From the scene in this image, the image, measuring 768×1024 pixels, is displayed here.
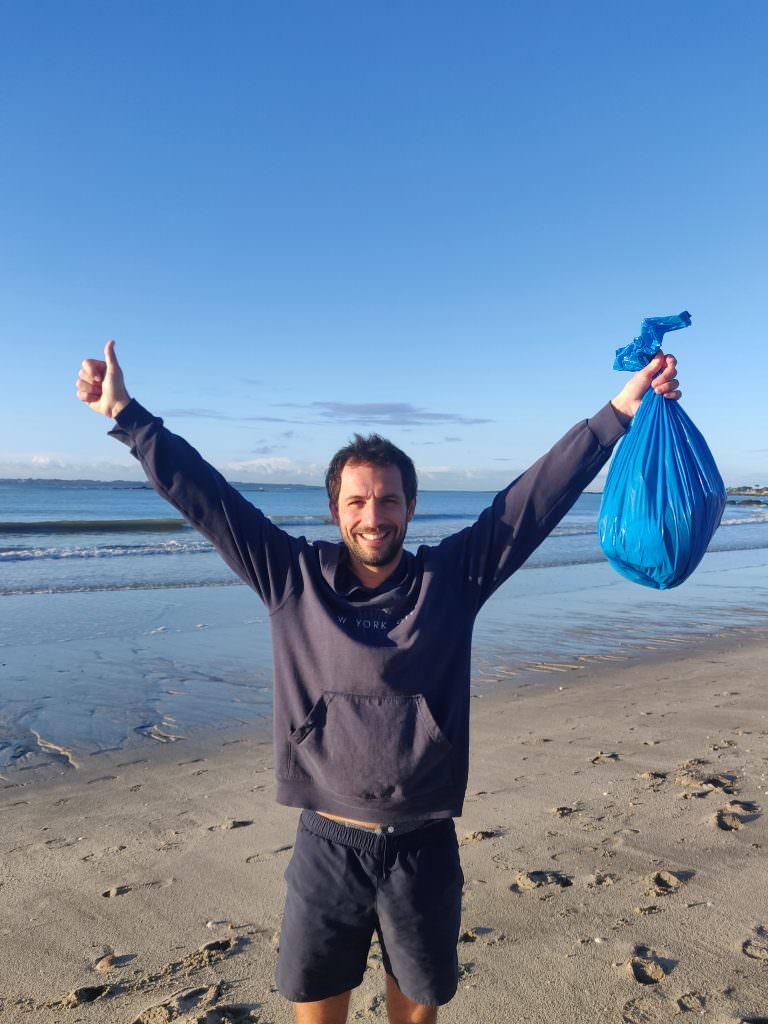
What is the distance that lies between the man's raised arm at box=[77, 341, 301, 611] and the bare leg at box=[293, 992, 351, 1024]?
1.11 m

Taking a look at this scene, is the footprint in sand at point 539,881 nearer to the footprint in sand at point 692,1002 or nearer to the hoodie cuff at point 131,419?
the footprint in sand at point 692,1002

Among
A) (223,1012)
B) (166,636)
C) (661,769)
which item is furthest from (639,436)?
(166,636)

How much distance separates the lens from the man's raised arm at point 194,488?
2.41m

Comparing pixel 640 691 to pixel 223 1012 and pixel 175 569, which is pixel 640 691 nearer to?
pixel 223 1012

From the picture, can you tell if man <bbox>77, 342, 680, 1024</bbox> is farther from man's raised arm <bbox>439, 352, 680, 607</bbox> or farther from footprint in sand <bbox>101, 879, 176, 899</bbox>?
footprint in sand <bbox>101, 879, 176, 899</bbox>

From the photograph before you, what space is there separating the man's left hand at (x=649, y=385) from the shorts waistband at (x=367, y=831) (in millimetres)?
1355

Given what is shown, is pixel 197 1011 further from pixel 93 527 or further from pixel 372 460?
pixel 93 527

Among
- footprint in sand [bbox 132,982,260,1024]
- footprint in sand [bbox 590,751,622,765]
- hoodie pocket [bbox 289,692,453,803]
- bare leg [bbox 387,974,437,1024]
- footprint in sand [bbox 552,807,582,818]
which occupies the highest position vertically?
hoodie pocket [bbox 289,692,453,803]

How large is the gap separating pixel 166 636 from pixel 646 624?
694 cm

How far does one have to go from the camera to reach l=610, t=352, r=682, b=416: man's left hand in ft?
8.16

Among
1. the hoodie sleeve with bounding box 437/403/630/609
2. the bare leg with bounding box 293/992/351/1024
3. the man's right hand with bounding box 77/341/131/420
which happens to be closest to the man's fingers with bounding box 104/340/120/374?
the man's right hand with bounding box 77/341/131/420

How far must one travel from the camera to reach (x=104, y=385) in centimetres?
244

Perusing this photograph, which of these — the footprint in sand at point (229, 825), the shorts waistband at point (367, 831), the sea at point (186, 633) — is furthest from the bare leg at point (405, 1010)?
the sea at point (186, 633)

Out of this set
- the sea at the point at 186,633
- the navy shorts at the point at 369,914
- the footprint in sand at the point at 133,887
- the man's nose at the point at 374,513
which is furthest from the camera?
the sea at the point at 186,633
